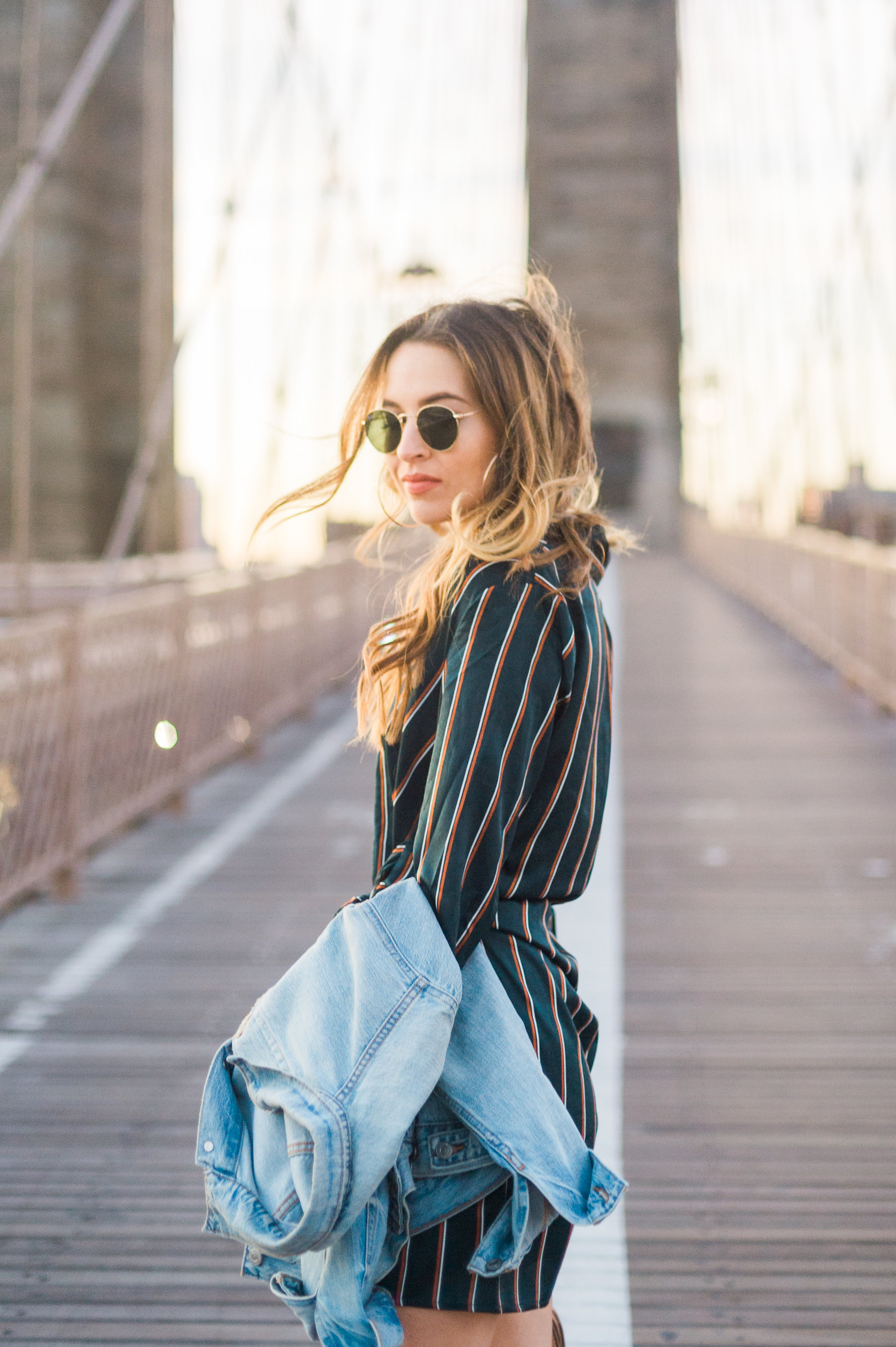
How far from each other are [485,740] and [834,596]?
10169mm

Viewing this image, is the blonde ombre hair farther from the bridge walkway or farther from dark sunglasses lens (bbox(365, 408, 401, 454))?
the bridge walkway

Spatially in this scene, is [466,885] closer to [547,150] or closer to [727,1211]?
[727,1211]

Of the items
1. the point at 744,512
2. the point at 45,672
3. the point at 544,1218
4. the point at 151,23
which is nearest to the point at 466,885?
the point at 544,1218

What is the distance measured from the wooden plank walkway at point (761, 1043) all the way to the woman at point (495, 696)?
46.1 inches

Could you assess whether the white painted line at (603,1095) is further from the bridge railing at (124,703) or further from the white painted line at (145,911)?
the bridge railing at (124,703)

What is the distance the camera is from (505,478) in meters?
1.46

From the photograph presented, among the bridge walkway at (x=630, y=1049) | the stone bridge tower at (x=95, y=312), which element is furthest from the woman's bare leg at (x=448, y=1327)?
the stone bridge tower at (x=95, y=312)

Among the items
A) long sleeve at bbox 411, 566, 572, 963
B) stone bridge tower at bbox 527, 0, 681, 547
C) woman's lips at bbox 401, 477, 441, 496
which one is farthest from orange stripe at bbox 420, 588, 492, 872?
stone bridge tower at bbox 527, 0, 681, 547

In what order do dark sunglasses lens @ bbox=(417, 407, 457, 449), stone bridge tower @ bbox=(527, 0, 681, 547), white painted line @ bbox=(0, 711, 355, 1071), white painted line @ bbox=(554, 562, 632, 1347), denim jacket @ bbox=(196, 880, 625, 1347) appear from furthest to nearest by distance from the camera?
1. stone bridge tower @ bbox=(527, 0, 681, 547)
2. white painted line @ bbox=(0, 711, 355, 1071)
3. white painted line @ bbox=(554, 562, 632, 1347)
4. dark sunglasses lens @ bbox=(417, 407, 457, 449)
5. denim jacket @ bbox=(196, 880, 625, 1347)

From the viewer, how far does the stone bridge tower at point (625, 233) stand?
33.5 metres

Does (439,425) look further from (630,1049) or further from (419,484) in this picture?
(630,1049)

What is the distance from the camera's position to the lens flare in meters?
6.29

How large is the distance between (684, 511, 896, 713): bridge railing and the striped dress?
7586 millimetres

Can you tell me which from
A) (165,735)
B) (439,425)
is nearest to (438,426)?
(439,425)
